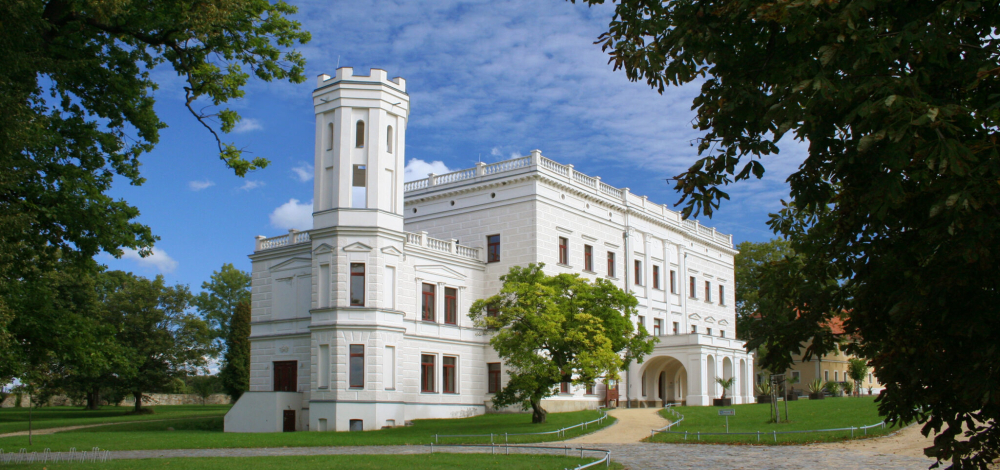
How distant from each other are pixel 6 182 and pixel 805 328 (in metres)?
12.0

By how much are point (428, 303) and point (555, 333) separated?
9.93m

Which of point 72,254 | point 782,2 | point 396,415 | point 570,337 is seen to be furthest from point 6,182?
point 396,415

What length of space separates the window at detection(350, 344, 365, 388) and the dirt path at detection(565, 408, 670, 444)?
9.47 metres

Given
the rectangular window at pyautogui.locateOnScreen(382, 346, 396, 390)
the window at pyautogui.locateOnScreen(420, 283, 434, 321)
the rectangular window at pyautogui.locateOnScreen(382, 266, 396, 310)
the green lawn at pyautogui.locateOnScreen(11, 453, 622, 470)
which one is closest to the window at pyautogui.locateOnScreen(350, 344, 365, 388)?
the rectangular window at pyautogui.locateOnScreen(382, 346, 396, 390)

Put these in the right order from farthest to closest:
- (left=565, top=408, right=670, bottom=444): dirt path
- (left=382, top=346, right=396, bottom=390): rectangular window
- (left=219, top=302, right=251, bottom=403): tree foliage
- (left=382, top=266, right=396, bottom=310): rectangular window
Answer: (left=219, top=302, right=251, bottom=403): tree foliage
(left=382, top=266, right=396, bottom=310): rectangular window
(left=382, top=346, right=396, bottom=390): rectangular window
(left=565, top=408, right=670, bottom=444): dirt path

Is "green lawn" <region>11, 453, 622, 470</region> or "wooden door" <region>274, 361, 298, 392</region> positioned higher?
"wooden door" <region>274, 361, 298, 392</region>

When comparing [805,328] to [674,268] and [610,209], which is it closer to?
[610,209]

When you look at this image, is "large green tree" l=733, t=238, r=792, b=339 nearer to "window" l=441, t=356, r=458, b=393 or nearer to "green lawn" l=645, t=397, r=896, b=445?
"green lawn" l=645, t=397, r=896, b=445

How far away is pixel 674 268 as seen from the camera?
49125 millimetres

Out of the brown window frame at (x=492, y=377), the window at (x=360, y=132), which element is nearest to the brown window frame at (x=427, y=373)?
the brown window frame at (x=492, y=377)

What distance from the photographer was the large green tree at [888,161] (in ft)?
21.0

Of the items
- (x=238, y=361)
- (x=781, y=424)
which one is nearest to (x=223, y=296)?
(x=238, y=361)

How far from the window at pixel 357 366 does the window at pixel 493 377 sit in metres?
8.41

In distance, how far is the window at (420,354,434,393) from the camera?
34188mm
